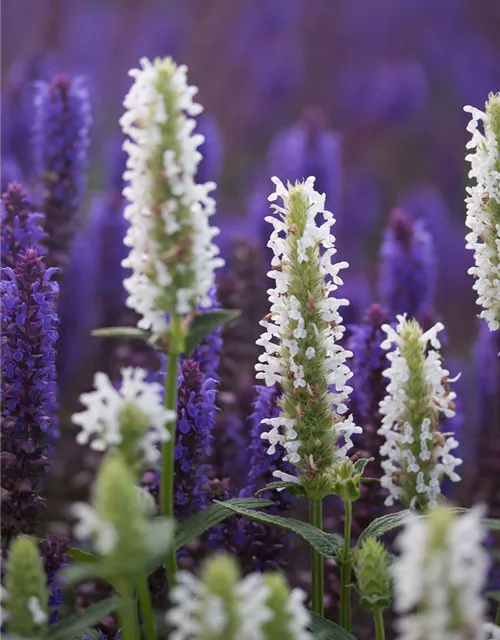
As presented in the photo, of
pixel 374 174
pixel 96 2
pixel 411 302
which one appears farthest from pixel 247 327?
pixel 96 2

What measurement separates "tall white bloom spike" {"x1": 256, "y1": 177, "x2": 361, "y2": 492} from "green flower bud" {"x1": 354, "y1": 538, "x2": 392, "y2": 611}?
0.60 feet

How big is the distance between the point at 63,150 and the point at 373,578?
1.60m

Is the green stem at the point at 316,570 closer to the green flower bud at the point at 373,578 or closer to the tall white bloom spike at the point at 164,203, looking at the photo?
the green flower bud at the point at 373,578

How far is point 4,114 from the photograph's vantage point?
129 inches

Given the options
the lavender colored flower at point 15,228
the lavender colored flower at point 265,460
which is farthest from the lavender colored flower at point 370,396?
the lavender colored flower at point 15,228

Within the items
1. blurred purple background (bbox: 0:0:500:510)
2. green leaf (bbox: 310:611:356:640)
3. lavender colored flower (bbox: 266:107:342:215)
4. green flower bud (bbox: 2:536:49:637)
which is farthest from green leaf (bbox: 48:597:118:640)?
lavender colored flower (bbox: 266:107:342:215)

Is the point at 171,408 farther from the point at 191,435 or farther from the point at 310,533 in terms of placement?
the point at 191,435

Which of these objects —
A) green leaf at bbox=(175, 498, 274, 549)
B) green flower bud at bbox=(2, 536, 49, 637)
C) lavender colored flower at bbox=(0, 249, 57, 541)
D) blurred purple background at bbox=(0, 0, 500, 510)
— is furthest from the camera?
blurred purple background at bbox=(0, 0, 500, 510)

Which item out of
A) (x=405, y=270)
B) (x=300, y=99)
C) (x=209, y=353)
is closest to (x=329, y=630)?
(x=209, y=353)

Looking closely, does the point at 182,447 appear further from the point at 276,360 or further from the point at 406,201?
the point at 406,201

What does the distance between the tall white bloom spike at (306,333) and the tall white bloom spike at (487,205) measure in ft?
0.75

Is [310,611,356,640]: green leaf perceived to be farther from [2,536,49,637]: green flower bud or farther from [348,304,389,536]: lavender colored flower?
[348,304,389,536]: lavender colored flower

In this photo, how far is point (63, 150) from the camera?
2541 millimetres

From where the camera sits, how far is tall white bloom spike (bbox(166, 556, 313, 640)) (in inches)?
37.5
